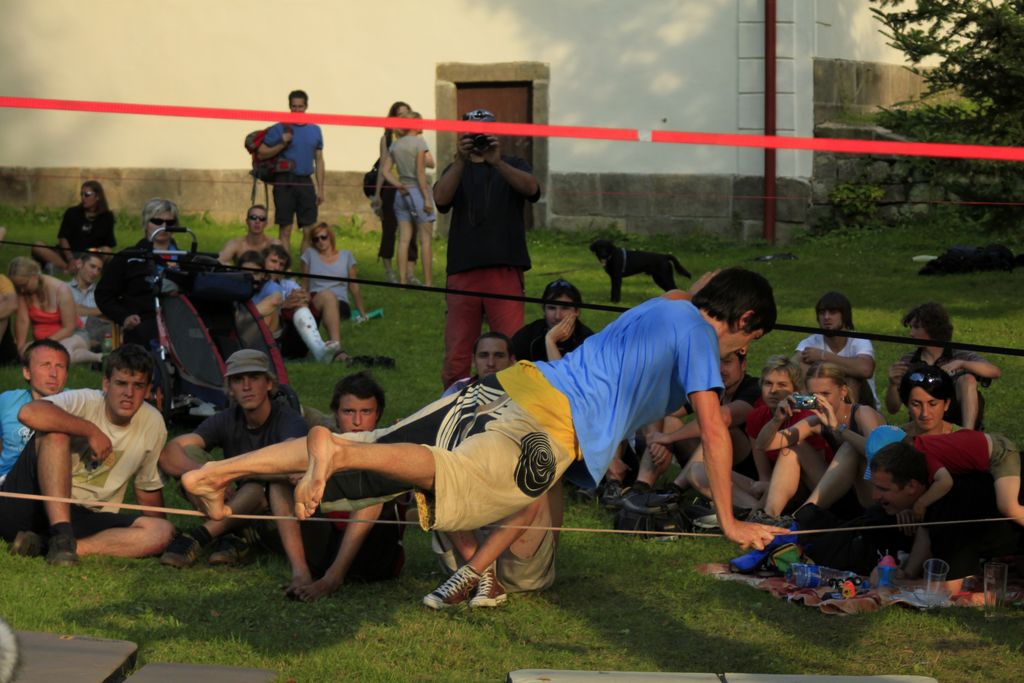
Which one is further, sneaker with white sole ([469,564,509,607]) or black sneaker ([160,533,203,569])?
black sneaker ([160,533,203,569])

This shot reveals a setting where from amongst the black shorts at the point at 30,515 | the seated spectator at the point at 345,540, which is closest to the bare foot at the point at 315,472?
the seated spectator at the point at 345,540

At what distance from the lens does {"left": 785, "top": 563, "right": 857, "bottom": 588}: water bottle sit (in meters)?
6.68

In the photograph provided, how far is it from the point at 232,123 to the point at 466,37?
358 centimetres

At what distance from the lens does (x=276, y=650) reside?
6027 millimetres

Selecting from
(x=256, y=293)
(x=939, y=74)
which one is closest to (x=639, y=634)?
(x=256, y=293)

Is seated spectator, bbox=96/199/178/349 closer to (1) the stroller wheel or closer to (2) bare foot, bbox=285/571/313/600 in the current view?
(1) the stroller wheel

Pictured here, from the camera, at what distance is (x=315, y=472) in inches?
180

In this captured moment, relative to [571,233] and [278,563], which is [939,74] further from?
[278,563]

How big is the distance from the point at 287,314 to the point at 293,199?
400 cm

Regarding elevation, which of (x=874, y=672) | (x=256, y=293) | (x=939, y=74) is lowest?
(x=874, y=672)

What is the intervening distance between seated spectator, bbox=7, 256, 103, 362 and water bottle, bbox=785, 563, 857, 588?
21.6 ft

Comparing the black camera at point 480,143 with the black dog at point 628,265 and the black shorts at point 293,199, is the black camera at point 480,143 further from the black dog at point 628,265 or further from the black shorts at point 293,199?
the black shorts at point 293,199

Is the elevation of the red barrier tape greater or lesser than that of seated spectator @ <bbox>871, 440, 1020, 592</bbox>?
greater

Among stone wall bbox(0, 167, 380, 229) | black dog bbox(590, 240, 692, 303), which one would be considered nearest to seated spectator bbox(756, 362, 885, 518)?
black dog bbox(590, 240, 692, 303)
